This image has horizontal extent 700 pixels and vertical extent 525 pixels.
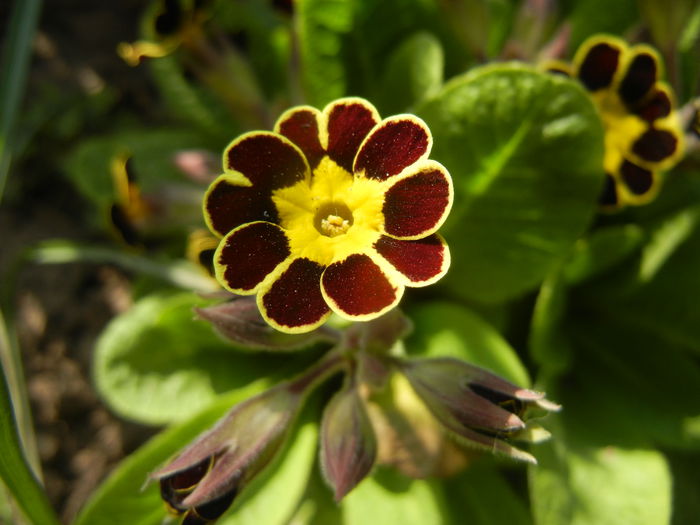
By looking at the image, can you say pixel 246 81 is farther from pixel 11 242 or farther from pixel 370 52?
pixel 11 242

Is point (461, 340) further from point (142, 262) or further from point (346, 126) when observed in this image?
point (142, 262)

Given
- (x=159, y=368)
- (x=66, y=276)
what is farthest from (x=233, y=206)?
(x=66, y=276)

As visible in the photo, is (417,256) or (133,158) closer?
(417,256)

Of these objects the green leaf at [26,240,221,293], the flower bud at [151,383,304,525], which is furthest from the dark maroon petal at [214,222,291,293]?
the green leaf at [26,240,221,293]

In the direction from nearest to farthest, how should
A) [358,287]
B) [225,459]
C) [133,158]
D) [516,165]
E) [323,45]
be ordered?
[358,287]
[225,459]
[516,165]
[323,45]
[133,158]

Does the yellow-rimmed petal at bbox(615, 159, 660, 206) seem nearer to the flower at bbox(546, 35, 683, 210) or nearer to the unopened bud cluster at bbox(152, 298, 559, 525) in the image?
the flower at bbox(546, 35, 683, 210)

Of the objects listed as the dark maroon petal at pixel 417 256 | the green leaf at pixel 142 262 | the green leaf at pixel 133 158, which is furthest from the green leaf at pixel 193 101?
the dark maroon petal at pixel 417 256

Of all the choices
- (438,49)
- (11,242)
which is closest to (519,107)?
(438,49)
